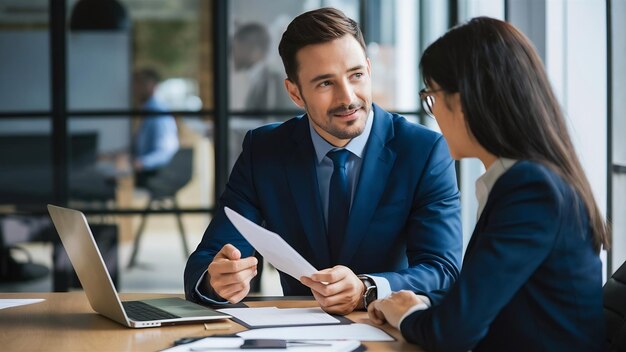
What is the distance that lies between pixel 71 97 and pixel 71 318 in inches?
147

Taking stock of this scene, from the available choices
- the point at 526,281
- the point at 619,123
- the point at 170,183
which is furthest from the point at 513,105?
the point at 170,183

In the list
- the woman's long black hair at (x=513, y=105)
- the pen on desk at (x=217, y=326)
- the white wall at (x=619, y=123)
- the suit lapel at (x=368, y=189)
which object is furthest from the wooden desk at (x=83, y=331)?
the white wall at (x=619, y=123)

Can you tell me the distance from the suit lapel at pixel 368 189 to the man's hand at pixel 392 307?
502 millimetres

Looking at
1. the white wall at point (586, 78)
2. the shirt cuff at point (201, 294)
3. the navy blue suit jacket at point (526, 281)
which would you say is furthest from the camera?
the white wall at point (586, 78)

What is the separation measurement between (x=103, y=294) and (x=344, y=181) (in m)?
0.81

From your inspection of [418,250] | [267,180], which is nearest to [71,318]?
[267,180]

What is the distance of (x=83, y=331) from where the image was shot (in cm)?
197

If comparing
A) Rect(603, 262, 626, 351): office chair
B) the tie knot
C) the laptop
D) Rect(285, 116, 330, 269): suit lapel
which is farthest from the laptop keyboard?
Rect(603, 262, 626, 351): office chair

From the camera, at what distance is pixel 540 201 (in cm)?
166

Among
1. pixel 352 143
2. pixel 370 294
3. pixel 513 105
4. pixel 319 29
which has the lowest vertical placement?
pixel 370 294

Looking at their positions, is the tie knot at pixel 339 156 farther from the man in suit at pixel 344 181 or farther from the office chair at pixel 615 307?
the office chair at pixel 615 307

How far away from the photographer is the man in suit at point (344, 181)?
2471 millimetres

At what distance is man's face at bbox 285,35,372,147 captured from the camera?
2.49m

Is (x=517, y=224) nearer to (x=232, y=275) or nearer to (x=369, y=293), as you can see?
(x=369, y=293)
